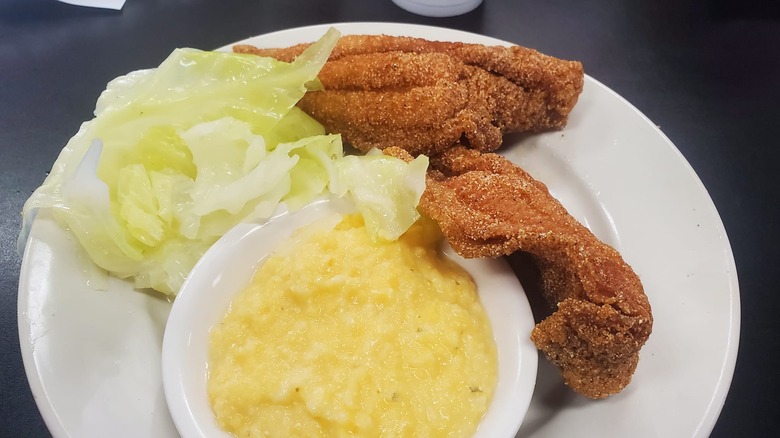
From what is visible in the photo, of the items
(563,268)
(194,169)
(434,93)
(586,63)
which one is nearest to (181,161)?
(194,169)

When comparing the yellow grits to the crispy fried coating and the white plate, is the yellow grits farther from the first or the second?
the white plate

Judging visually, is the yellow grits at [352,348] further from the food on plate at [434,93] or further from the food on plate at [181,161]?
the food on plate at [434,93]

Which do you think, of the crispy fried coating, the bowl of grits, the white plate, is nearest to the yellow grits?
the bowl of grits

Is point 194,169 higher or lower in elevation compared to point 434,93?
lower

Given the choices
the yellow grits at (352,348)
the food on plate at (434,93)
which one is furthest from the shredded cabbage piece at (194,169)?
the yellow grits at (352,348)

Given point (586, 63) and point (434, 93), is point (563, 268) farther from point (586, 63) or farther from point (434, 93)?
point (586, 63)

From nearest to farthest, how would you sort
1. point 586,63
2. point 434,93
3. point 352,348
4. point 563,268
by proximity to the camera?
1. point 352,348
2. point 563,268
3. point 434,93
4. point 586,63
